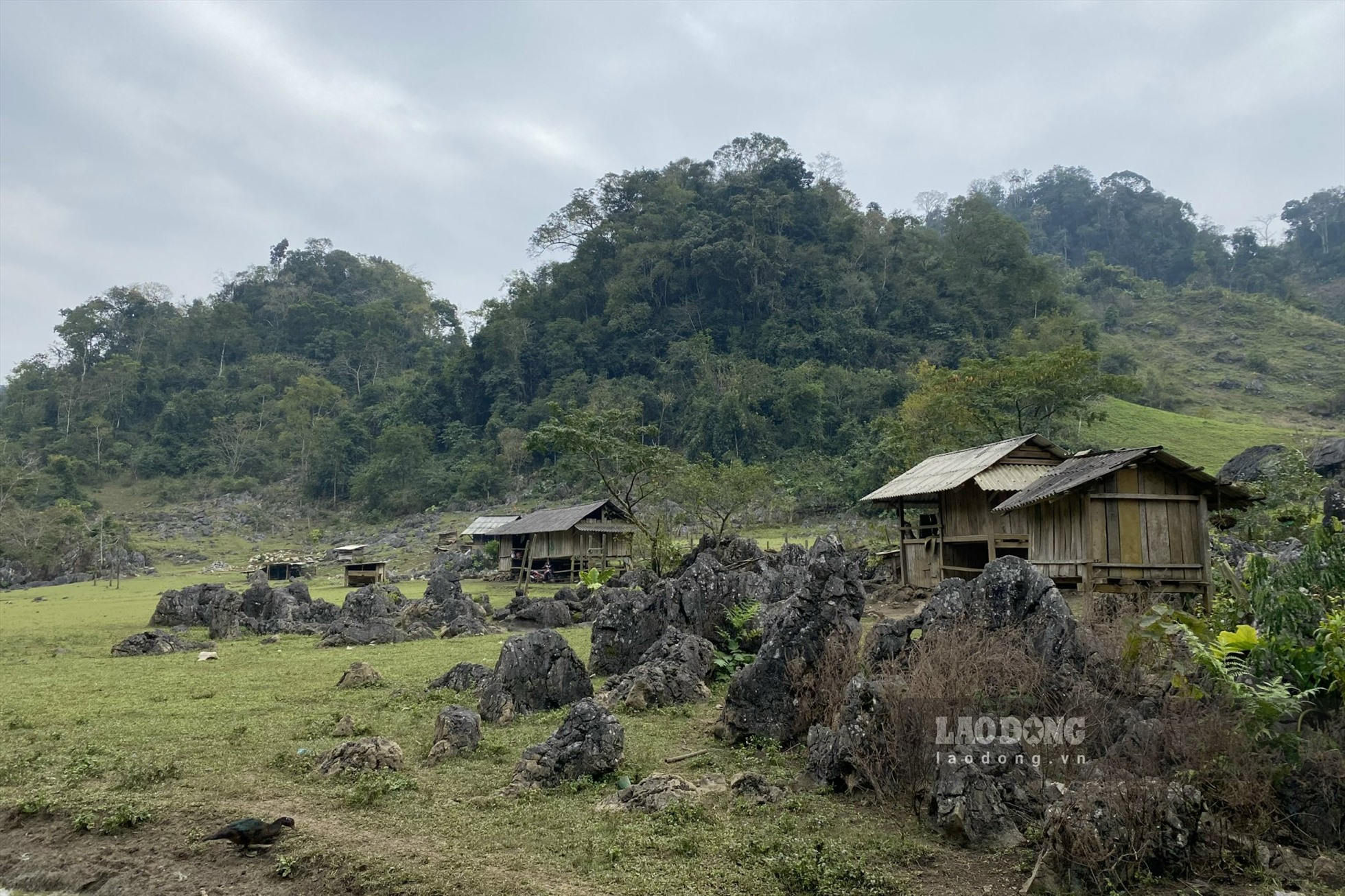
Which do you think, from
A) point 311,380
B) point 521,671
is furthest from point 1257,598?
point 311,380

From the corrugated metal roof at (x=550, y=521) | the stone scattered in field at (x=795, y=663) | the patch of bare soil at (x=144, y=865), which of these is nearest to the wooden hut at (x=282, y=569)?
the corrugated metal roof at (x=550, y=521)

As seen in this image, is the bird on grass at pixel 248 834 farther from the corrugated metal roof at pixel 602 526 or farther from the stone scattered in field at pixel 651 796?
the corrugated metal roof at pixel 602 526

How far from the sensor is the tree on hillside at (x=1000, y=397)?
123 feet

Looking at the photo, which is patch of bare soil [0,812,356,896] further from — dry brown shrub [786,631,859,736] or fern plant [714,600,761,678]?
fern plant [714,600,761,678]

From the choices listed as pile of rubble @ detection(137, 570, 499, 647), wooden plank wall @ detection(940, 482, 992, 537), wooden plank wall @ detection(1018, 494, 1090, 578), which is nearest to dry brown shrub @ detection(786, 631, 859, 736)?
wooden plank wall @ detection(1018, 494, 1090, 578)

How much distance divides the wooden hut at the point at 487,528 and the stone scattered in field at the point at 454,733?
33646 mm

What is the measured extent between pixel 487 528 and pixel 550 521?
8.26m

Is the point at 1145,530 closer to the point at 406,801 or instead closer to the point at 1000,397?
Answer: the point at 406,801

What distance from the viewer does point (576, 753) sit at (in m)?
7.99

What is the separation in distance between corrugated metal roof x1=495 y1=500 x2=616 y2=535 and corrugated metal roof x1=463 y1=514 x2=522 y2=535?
83.3 inches

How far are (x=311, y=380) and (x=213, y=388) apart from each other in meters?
14.0

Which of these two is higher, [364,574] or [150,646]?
[150,646]

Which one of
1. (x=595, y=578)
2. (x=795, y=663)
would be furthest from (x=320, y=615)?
(x=795, y=663)

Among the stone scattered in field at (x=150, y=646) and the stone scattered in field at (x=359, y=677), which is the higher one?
the stone scattered in field at (x=359, y=677)
